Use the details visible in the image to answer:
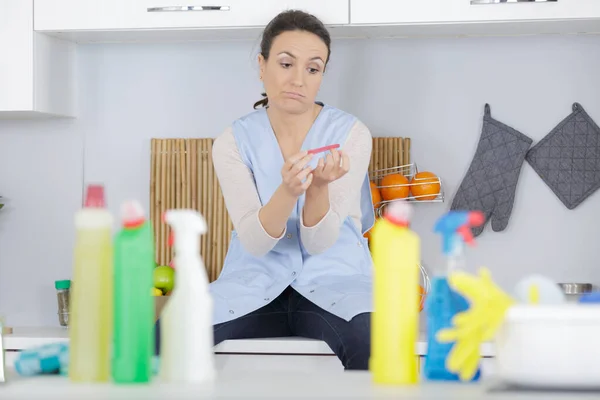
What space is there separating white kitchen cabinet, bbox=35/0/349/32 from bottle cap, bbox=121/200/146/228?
157cm

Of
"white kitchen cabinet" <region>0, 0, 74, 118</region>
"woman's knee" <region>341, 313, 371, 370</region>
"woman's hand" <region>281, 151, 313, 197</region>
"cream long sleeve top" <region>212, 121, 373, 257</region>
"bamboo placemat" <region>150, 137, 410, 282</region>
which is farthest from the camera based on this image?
"bamboo placemat" <region>150, 137, 410, 282</region>

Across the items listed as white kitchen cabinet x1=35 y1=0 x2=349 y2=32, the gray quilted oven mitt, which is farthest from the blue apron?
the gray quilted oven mitt

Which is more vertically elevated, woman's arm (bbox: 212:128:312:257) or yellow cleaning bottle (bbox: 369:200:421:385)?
woman's arm (bbox: 212:128:312:257)

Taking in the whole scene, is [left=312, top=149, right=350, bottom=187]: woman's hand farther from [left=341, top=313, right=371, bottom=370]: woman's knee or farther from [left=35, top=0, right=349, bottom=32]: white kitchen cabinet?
[left=35, top=0, right=349, bottom=32]: white kitchen cabinet

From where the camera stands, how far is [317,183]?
181cm

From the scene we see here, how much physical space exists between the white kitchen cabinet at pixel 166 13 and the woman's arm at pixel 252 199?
14.4 inches

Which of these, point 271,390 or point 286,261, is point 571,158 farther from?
point 271,390

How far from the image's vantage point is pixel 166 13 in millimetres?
2434

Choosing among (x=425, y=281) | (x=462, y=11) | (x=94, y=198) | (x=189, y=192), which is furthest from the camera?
(x=189, y=192)

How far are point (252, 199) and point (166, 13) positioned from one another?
0.68 meters

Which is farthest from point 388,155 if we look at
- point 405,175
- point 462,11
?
point 462,11

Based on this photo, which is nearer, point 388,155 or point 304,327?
point 304,327

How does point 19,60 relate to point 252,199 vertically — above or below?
above

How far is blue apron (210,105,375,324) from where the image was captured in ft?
6.73
